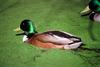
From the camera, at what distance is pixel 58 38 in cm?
252

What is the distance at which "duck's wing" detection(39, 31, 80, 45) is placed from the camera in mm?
2482

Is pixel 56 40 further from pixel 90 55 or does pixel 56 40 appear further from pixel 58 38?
pixel 90 55

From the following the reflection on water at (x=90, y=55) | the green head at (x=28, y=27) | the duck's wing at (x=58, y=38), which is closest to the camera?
the reflection on water at (x=90, y=55)

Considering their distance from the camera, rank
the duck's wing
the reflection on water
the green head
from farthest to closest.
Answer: the green head
the duck's wing
the reflection on water

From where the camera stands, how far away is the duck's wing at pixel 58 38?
8.14 feet

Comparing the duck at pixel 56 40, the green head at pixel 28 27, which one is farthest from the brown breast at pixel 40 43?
the green head at pixel 28 27

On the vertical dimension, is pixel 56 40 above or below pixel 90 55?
above

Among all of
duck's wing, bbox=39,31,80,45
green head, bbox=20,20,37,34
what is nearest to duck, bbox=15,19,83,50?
duck's wing, bbox=39,31,80,45

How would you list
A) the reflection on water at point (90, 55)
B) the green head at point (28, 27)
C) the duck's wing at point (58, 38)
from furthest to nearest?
the green head at point (28, 27)
the duck's wing at point (58, 38)
the reflection on water at point (90, 55)

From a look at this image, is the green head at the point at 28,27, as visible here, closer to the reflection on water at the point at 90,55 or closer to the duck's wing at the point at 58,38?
the duck's wing at the point at 58,38

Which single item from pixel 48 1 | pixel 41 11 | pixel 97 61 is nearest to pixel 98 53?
pixel 97 61

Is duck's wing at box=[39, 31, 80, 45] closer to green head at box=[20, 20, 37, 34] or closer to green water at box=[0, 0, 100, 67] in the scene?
green water at box=[0, 0, 100, 67]

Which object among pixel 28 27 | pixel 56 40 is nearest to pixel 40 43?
pixel 56 40

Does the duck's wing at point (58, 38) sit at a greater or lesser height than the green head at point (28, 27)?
lesser
